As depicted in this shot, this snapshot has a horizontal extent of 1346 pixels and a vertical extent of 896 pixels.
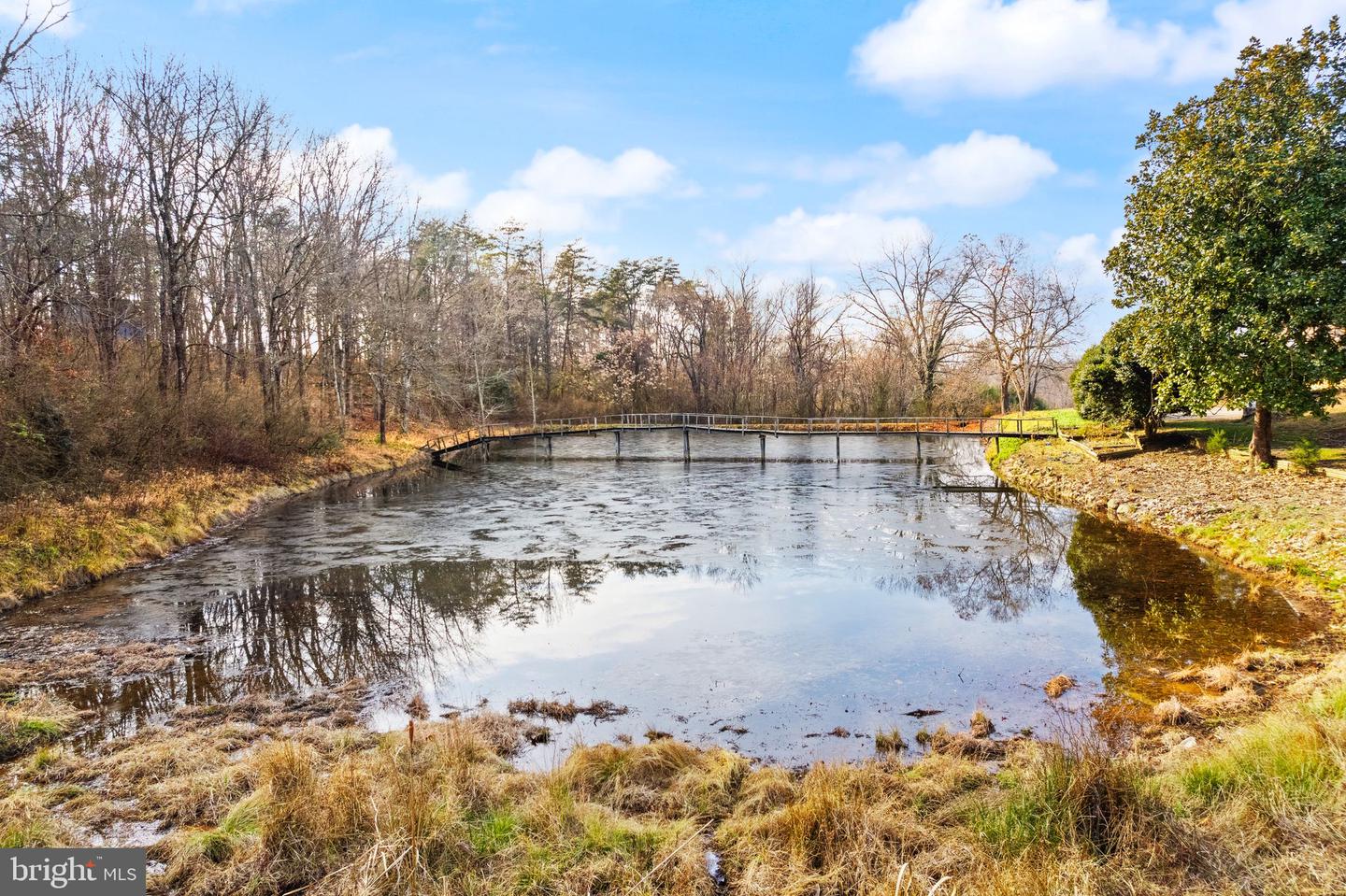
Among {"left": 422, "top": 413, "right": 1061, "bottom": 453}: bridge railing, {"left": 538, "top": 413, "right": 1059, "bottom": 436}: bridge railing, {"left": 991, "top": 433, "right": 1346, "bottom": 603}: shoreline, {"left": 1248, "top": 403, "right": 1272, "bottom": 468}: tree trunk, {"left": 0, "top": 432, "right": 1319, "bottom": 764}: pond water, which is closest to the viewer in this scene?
{"left": 0, "top": 432, "right": 1319, "bottom": 764}: pond water

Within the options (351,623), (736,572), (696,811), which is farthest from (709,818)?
(736,572)

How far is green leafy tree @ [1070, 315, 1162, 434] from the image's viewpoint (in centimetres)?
2134

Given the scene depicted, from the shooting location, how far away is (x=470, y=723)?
6.73m

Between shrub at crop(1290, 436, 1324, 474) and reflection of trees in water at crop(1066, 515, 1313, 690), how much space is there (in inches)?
150

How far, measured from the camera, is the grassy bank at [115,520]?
11266 mm

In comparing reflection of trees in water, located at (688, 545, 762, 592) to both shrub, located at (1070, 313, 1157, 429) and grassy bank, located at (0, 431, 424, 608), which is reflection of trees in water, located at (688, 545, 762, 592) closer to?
grassy bank, located at (0, 431, 424, 608)

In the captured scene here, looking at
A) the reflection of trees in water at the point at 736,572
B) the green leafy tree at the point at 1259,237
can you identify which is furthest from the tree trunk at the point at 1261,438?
the reflection of trees in water at the point at 736,572

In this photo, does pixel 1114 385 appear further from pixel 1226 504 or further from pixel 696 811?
pixel 696 811

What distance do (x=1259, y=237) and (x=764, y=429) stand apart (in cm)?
2365

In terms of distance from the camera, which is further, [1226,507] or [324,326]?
[324,326]

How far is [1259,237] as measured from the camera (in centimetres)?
1479

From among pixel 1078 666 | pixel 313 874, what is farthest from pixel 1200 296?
pixel 313 874

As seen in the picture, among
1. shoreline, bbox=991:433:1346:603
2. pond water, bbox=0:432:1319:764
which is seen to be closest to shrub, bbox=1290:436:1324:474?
shoreline, bbox=991:433:1346:603

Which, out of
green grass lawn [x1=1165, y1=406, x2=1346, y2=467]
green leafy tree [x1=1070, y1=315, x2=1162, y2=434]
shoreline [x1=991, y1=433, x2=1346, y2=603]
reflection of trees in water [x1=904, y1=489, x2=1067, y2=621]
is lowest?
reflection of trees in water [x1=904, y1=489, x2=1067, y2=621]
